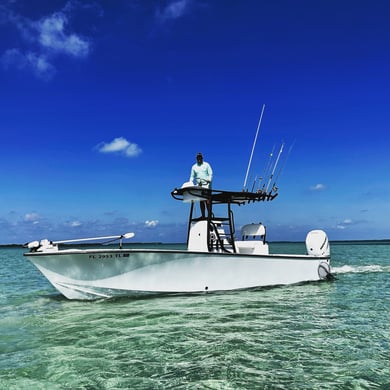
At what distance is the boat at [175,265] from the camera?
1098 centimetres

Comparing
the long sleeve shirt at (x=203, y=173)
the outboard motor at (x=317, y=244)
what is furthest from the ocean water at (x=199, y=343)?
the long sleeve shirt at (x=203, y=173)

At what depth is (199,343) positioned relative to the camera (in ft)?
22.6

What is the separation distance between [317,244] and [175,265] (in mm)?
6265

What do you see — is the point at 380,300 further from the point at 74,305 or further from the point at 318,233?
the point at 74,305

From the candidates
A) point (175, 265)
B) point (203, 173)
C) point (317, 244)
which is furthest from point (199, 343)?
point (317, 244)

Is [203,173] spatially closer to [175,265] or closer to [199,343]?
[175,265]

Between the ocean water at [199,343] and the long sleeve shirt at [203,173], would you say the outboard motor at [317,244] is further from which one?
the long sleeve shirt at [203,173]

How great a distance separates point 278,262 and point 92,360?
26.8 feet

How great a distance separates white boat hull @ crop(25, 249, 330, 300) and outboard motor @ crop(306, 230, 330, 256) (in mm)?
4124

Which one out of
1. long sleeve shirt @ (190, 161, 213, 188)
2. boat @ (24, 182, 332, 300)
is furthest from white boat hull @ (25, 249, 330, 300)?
long sleeve shirt @ (190, 161, 213, 188)

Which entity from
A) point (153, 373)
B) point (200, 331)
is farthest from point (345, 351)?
point (153, 373)

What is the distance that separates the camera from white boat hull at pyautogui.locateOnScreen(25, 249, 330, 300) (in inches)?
431

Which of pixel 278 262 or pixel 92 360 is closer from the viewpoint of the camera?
pixel 92 360

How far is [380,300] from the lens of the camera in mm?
11344
